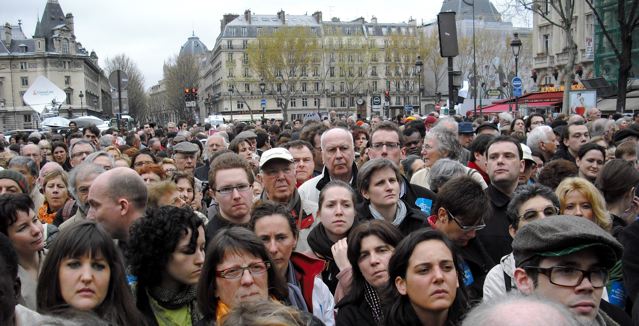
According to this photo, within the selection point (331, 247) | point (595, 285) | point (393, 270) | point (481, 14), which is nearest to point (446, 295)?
point (393, 270)

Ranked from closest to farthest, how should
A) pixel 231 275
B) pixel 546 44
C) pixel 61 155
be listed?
1. pixel 231 275
2. pixel 61 155
3. pixel 546 44

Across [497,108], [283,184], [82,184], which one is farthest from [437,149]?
[497,108]

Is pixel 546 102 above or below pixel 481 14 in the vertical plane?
below

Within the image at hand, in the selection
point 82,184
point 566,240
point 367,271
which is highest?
point 82,184

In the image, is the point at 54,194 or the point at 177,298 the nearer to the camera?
the point at 177,298

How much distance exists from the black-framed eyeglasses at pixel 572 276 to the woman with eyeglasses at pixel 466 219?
54.6 inches

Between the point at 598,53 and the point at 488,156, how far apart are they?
39873 millimetres

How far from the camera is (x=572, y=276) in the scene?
316 cm

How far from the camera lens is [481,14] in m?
94.6

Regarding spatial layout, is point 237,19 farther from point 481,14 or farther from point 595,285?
point 595,285

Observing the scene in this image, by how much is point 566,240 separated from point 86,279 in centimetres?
245

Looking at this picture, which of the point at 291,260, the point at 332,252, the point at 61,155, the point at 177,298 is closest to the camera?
the point at 177,298

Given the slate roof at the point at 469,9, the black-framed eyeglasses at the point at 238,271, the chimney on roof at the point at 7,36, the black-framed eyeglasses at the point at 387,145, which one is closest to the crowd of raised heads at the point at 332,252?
the black-framed eyeglasses at the point at 238,271

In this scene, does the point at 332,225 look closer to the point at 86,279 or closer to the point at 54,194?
the point at 86,279
